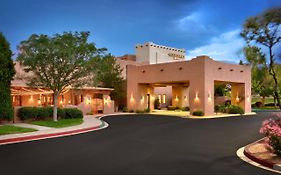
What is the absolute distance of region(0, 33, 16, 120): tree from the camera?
19031 mm

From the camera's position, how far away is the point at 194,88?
102 ft

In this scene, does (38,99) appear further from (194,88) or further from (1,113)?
(194,88)

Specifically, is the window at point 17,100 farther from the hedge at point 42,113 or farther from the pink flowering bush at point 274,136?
the pink flowering bush at point 274,136

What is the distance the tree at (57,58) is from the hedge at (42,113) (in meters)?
1.35

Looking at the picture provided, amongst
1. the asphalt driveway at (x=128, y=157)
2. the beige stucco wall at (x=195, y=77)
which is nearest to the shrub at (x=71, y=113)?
the asphalt driveway at (x=128, y=157)

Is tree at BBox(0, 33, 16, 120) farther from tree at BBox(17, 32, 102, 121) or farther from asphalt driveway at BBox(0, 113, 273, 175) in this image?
asphalt driveway at BBox(0, 113, 273, 175)

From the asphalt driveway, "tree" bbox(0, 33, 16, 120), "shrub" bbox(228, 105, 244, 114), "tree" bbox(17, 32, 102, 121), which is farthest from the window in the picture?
"shrub" bbox(228, 105, 244, 114)

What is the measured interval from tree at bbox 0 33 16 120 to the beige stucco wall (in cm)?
1830

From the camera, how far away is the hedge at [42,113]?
2094 centimetres

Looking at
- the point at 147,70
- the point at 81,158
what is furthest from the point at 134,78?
the point at 81,158

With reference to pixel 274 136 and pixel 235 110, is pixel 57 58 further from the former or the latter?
pixel 235 110

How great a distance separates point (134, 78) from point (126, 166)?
29.6 metres

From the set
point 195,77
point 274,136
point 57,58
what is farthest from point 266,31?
point 195,77

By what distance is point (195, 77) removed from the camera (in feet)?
101
